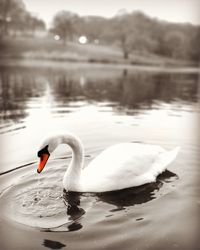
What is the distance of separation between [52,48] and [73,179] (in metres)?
47.5

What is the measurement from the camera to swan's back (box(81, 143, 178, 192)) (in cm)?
552

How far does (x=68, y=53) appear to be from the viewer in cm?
4969

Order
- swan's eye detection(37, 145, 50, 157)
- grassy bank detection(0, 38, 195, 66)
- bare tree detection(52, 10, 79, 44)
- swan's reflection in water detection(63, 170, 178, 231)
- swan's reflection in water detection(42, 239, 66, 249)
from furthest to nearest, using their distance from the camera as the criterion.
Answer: bare tree detection(52, 10, 79, 44), grassy bank detection(0, 38, 195, 66), swan's eye detection(37, 145, 50, 157), swan's reflection in water detection(63, 170, 178, 231), swan's reflection in water detection(42, 239, 66, 249)

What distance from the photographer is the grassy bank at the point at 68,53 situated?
153 ft

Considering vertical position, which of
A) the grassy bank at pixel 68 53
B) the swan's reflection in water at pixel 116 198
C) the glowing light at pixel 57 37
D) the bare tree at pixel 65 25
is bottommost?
the swan's reflection in water at pixel 116 198

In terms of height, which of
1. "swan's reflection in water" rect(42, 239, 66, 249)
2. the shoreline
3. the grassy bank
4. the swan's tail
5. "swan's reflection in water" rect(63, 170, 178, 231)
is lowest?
"swan's reflection in water" rect(42, 239, 66, 249)

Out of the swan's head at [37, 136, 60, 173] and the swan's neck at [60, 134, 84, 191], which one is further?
the swan's neck at [60, 134, 84, 191]

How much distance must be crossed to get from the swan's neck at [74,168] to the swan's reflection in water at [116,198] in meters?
0.12

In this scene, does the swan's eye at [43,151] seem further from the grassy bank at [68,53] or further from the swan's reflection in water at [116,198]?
the grassy bank at [68,53]

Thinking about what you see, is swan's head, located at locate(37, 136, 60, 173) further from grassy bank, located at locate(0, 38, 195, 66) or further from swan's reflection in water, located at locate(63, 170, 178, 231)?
grassy bank, located at locate(0, 38, 195, 66)

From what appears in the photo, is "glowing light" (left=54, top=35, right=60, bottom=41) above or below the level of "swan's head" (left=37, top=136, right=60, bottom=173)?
above

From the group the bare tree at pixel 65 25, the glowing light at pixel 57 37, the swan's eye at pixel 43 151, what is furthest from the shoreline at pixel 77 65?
the swan's eye at pixel 43 151

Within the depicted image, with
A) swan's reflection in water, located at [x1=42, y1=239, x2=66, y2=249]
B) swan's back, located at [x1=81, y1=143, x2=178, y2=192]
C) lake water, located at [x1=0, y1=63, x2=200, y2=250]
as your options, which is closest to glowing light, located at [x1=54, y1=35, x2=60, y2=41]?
lake water, located at [x1=0, y1=63, x2=200, y2=250]

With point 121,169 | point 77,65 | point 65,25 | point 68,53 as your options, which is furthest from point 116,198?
point 65,25
